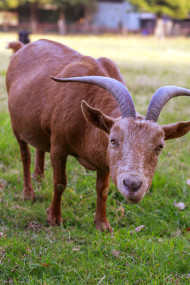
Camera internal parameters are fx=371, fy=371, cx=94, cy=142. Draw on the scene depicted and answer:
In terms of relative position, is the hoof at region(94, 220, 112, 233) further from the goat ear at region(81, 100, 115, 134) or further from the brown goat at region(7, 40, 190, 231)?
the goat ear at region(81, 100, 115, 134)

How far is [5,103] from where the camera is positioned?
26.7ft

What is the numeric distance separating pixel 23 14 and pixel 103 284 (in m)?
43.2

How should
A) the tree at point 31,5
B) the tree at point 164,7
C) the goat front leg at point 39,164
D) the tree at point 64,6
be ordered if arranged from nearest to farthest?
the goat front leg at point 39,164, the tree at point 31,5, the tree at point 64,6, the tree at point 164,7

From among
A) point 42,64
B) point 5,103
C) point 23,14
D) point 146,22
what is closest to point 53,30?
point 23,14

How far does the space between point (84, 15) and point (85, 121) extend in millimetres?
43534

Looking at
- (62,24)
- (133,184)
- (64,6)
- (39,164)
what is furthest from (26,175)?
(62,24)

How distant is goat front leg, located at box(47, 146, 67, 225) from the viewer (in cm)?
392

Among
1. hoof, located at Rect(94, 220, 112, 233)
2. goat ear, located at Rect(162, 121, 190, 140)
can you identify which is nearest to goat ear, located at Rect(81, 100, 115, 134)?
goat ear, located at Rect(162, 121, 190, 140)

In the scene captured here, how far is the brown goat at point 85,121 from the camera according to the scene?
2832mm

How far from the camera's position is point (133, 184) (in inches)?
103

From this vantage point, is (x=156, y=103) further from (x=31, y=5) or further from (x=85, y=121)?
(x=31, y=5)

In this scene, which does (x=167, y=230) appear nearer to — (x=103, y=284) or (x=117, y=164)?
(x=103, y=284)

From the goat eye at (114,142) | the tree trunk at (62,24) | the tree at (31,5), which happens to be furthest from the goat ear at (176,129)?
the tree trunk at (62,24)

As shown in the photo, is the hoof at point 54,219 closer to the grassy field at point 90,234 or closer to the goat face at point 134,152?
the grassy field at point 90,234
